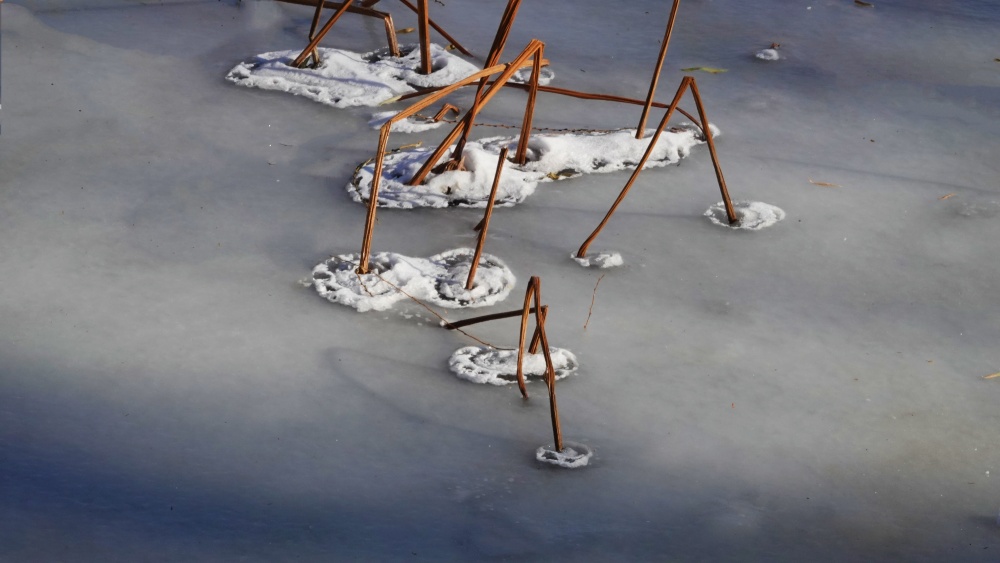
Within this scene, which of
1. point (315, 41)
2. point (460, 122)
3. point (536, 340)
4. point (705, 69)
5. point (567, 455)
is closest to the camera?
point (567, 455)

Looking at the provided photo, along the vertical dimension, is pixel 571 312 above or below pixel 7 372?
above

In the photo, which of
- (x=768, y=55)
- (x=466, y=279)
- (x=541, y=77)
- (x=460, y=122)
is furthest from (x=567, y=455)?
(x=768, y=55)

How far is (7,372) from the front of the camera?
1561 millimetres

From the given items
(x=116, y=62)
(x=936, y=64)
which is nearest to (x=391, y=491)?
(x=116, y=62)

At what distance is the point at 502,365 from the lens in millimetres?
1649

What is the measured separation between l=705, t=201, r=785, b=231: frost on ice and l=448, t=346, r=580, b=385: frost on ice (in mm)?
583

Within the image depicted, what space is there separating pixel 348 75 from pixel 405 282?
0.90m

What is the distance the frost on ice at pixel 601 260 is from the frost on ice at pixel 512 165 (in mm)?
244

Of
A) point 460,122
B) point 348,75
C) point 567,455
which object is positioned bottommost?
point 567,455

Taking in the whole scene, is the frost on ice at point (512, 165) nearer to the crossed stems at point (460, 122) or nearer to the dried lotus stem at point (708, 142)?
the crossed stems at point (460, 122)

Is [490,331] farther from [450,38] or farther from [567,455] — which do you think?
[450,38]

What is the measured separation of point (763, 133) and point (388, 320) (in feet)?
3.75

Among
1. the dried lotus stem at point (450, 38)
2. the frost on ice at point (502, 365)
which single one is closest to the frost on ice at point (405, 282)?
the frost on ice at point (502, 365)

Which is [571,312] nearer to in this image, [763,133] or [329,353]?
[329,353]
